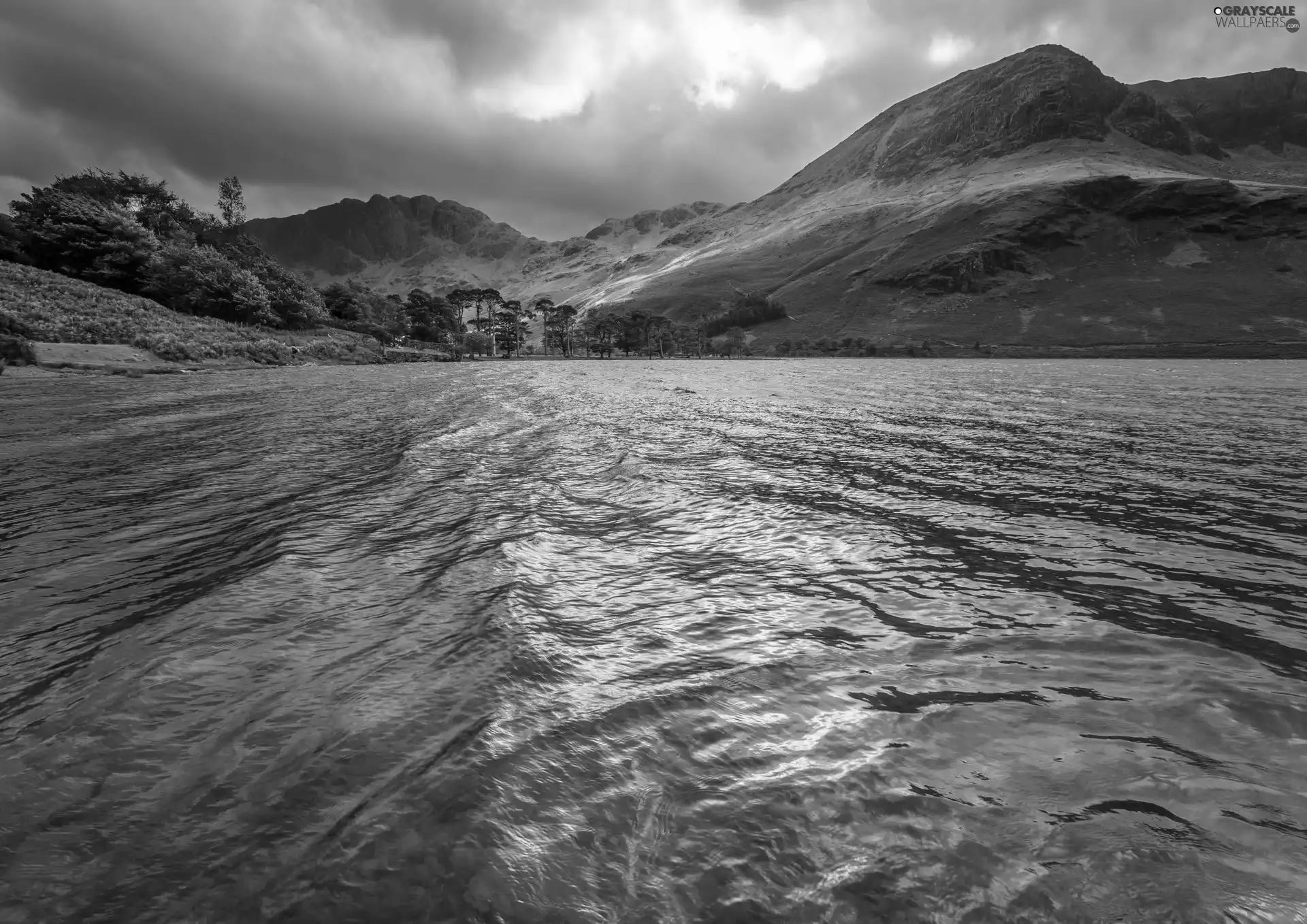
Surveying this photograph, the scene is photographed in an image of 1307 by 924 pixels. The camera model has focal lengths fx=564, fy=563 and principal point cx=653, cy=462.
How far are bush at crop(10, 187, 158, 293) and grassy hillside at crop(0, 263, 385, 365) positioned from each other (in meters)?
11.1

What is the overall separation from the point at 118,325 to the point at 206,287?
27.3 metres

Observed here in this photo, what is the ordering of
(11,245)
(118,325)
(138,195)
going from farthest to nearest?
(138,195) < (11,245) < (118,325)

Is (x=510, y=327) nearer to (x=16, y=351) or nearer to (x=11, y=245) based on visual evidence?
(x=11, y=245)

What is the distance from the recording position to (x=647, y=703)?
5.99m

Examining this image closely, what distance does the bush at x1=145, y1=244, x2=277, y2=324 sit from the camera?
83125 millimetres

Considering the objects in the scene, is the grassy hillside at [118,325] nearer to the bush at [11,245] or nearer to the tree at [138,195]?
the bush at [11,245]

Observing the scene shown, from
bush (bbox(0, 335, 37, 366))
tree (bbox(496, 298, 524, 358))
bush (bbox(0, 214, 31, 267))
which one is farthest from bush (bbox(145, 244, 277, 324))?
tree (bbox(496, 298, 524, 358))

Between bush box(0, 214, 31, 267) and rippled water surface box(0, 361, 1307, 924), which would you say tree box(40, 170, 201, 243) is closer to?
bush box(0, 214, 31, 267)

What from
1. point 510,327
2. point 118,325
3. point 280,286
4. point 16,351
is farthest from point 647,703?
point 510,327

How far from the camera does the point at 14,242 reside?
3108 inches

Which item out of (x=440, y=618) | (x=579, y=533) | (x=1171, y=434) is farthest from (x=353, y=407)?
(x=1171, y=434)

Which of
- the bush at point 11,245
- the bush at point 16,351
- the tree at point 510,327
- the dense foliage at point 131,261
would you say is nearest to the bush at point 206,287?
the dense foliage at point 131,261

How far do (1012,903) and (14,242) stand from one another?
123388 millimetres

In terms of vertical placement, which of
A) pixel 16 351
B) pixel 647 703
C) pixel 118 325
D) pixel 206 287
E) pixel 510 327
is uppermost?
pixel 206 287
